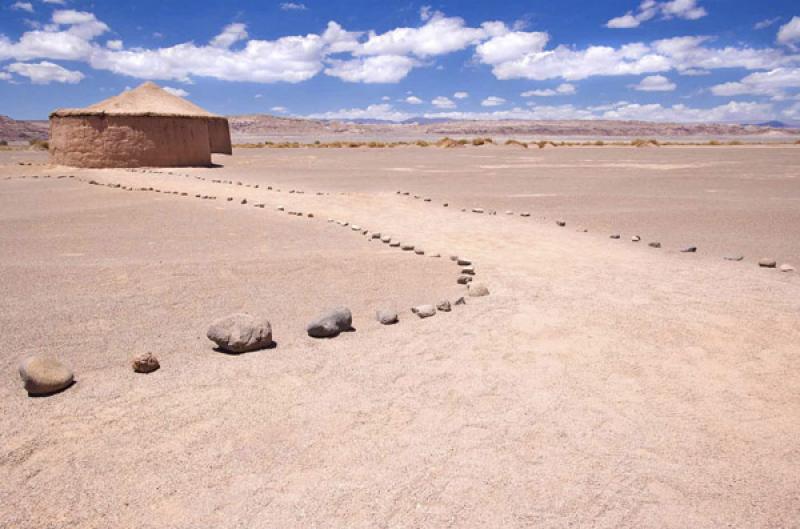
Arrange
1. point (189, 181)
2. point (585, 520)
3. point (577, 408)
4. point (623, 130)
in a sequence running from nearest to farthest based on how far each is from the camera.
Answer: point (585, 520) → point (577, 408) → point (189, 181) → point (623, 130)

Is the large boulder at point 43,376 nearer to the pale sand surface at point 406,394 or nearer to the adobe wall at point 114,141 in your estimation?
the pale sand surface at point 406,394

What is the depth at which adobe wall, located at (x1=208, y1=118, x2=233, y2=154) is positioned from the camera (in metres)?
30.0

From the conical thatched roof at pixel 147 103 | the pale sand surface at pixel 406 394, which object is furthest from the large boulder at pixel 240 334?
the conical thatched roof at pixel 147 103

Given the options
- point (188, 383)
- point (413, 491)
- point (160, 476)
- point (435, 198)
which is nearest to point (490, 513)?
point (413, 491)

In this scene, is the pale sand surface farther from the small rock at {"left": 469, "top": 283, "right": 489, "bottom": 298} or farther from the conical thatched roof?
the conical thatched roof

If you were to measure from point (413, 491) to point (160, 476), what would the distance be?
1.11 metres

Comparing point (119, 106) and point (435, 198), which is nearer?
point (435, 198)

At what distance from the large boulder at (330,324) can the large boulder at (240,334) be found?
35cm

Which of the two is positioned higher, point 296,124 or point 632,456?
point 296,124

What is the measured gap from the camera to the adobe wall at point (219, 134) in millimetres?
30016

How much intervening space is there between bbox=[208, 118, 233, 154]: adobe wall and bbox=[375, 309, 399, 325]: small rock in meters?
27.6

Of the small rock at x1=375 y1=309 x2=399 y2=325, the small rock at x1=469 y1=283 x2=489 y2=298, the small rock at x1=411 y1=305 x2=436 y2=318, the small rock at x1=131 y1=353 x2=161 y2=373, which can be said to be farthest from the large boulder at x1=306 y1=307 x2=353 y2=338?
the small rock at x1=469 y1=283 x2=489 y2=298

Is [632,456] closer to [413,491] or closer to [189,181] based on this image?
[413,491]

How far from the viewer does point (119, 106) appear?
24.0 metres
